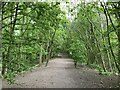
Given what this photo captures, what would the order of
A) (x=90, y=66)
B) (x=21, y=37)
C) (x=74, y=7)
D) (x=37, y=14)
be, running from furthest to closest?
1. (x=90, y=66)
2. (x=74, y=7)
3. (x=21, y=37)
4. (x=37, y=14)

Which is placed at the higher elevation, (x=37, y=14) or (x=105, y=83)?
(x=37, y=14)

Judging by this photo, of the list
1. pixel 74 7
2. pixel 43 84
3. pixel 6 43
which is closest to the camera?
pixel 6 43

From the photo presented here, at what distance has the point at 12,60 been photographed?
9.22 ft

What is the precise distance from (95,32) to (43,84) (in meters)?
2.54

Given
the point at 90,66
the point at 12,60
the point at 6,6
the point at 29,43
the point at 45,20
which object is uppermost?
the point at 6,6

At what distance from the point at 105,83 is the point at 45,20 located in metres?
1.94

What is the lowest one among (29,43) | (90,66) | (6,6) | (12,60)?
(90,66)

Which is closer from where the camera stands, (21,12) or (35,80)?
(21,12)

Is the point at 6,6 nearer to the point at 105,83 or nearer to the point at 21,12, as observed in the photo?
the point at 21,12

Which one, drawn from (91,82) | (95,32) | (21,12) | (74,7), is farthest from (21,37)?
(95,32)

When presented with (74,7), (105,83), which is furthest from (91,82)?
(74,7)

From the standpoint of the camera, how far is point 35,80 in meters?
4.44

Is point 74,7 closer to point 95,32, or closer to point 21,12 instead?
point 21,12

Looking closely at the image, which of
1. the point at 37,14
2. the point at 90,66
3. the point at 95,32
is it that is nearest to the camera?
the point at 37,14
